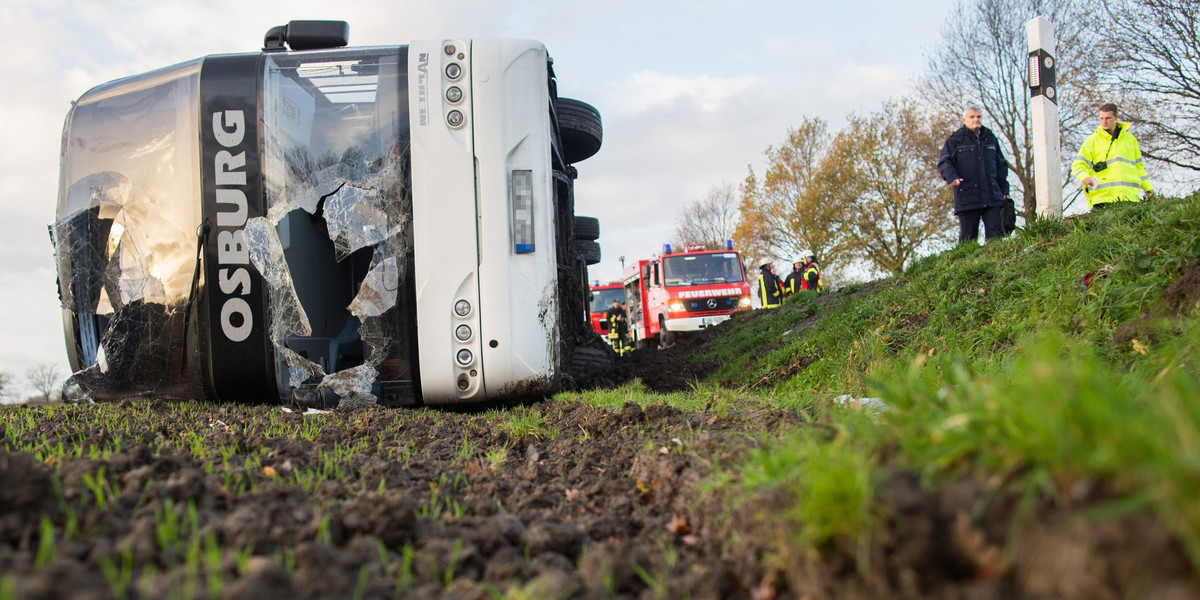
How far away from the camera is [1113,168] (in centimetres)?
830

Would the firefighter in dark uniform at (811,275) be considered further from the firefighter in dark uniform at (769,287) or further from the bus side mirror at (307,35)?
the bus side mirror at (307,35)

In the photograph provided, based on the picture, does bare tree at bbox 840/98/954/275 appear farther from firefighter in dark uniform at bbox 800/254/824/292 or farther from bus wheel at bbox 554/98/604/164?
bus wheel at bbox 554/98/604/164

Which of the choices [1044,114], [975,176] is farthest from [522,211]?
[1044,114]

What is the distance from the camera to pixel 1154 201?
6109 mm

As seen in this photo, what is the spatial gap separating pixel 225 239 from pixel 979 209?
814cm

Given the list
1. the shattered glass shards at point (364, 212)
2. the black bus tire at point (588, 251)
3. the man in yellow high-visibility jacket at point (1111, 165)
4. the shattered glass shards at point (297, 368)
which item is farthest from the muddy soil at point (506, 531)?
the man in yellow high-visibility jacket at point (1111, 165)

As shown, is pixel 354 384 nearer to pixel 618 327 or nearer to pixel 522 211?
pixel 522 211

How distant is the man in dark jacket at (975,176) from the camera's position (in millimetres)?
8812

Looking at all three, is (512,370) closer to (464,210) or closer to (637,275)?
(464,210)

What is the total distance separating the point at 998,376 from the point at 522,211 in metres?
3.82

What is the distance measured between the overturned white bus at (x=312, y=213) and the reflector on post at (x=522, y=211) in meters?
0.01

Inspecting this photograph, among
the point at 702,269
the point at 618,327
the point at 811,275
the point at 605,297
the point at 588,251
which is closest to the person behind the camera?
the point at 588,251

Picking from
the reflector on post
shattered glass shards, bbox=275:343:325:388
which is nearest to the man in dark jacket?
the reflector on post

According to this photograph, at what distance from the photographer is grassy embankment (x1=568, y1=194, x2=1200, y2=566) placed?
132 centimetres
